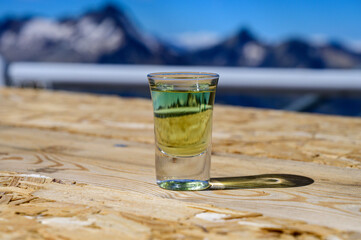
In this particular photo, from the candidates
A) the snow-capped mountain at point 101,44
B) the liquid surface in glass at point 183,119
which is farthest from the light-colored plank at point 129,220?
the snow-capped mountain at point 101,44

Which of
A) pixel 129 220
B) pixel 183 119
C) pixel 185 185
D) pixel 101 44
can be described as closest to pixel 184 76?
pixel 183 119

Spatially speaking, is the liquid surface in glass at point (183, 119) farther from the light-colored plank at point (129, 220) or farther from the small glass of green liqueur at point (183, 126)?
the light-colored plank at point (129, 220)

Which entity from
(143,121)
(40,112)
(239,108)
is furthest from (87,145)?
(239,108)

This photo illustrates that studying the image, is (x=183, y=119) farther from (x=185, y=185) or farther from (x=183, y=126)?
(x=185, y=185)

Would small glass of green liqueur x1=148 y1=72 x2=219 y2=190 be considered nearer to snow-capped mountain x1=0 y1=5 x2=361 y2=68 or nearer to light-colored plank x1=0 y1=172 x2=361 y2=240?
light-colored plank x1=0 y1=172 x2=361 y2=240

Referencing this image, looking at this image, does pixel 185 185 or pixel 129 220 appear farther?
pixel 185 185

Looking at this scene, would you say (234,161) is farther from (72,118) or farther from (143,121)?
(72,118)

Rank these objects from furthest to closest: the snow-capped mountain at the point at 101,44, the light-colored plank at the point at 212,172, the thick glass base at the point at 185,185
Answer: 1. the snow-capped mountain at the point at 101,44
2. the thick glass base at the point at 185,185
3. the light-colored plank at the point at 212,172
